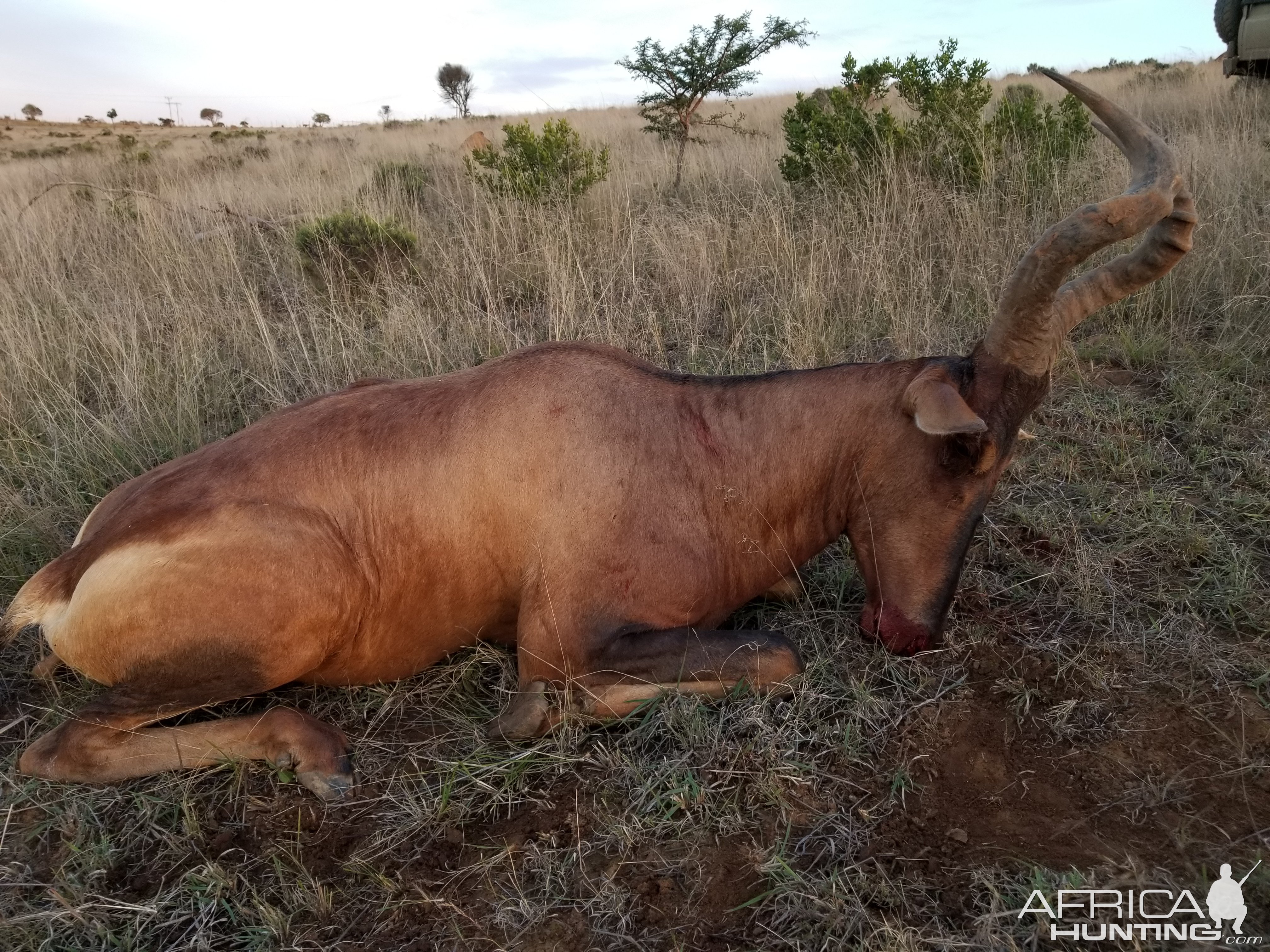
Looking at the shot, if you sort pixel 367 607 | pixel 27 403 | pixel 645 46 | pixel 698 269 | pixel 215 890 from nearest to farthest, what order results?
pixel 215 890 < pixel 367 607 < pixel 27 403 < pixel 698 269 < pixel 645 46

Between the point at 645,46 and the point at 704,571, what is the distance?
1077 cm

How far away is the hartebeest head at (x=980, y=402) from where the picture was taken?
323 centimetres

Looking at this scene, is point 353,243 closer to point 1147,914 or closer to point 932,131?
point 932,131

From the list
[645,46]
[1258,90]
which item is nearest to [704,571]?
[645,46]

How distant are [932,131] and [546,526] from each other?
7594mm

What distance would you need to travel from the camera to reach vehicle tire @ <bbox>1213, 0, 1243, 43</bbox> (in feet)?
43.4

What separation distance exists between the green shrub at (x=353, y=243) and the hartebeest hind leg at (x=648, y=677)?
19.4 feet

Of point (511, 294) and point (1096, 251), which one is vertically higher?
point (1096, 251)

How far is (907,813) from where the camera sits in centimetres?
271

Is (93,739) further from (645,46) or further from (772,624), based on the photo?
(645,46)

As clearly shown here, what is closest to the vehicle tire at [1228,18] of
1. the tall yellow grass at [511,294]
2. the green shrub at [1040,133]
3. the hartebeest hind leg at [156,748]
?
the tall yellow grass at [511,294]

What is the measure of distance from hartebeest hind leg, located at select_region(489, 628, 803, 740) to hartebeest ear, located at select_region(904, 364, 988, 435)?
103 centimetres

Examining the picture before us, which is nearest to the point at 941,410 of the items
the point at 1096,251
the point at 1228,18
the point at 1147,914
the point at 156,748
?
the point at 1096,251

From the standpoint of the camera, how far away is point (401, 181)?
11945 mm
